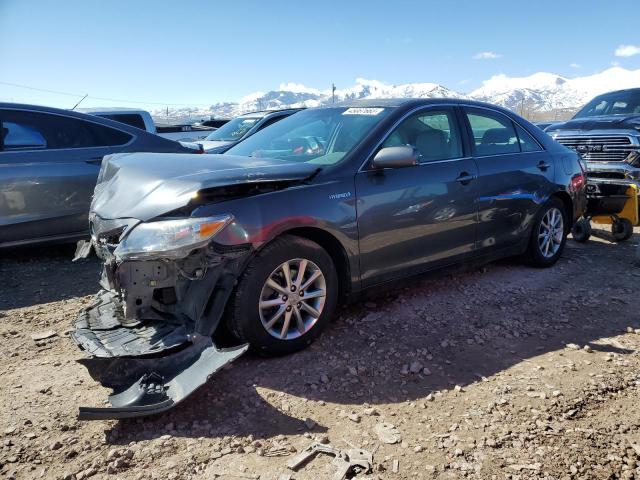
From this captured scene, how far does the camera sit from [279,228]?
306 centimetres

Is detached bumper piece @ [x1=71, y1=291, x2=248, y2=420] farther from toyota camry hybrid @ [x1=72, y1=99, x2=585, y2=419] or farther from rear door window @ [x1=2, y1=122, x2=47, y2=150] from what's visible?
rear door window @ [x1=2, y1=122, x2=47, y2=150]

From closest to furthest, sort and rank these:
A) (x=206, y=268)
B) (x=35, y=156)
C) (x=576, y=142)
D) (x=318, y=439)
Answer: (x=318, y=439), (x=206, y=268), (x=35, y=156), (x=576, y=142)

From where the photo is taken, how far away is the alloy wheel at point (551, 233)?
515 cm

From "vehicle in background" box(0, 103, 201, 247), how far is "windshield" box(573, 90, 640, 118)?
850cm

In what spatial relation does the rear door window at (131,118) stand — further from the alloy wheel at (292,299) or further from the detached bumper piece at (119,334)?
the alloy wheel at (292,299)

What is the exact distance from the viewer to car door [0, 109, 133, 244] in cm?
512

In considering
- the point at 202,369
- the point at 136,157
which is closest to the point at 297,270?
the point at 202,369

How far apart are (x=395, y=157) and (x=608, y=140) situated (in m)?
5.64

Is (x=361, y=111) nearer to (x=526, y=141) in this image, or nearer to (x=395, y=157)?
(x=395, y=157)

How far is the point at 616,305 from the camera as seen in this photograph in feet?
14.1

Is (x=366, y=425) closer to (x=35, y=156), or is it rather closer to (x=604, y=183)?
(x=35, y=156)

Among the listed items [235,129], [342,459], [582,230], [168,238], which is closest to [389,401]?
[342,459]

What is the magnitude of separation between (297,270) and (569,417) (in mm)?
1744

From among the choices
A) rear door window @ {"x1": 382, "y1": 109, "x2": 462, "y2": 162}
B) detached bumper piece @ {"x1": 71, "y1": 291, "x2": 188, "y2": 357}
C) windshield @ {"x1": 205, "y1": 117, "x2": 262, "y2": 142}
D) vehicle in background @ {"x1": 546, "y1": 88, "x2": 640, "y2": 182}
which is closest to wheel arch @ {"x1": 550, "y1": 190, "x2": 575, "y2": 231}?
rear door window @ {"x1": 382, "y1": 109, "x2": 462, "y2": 162}
